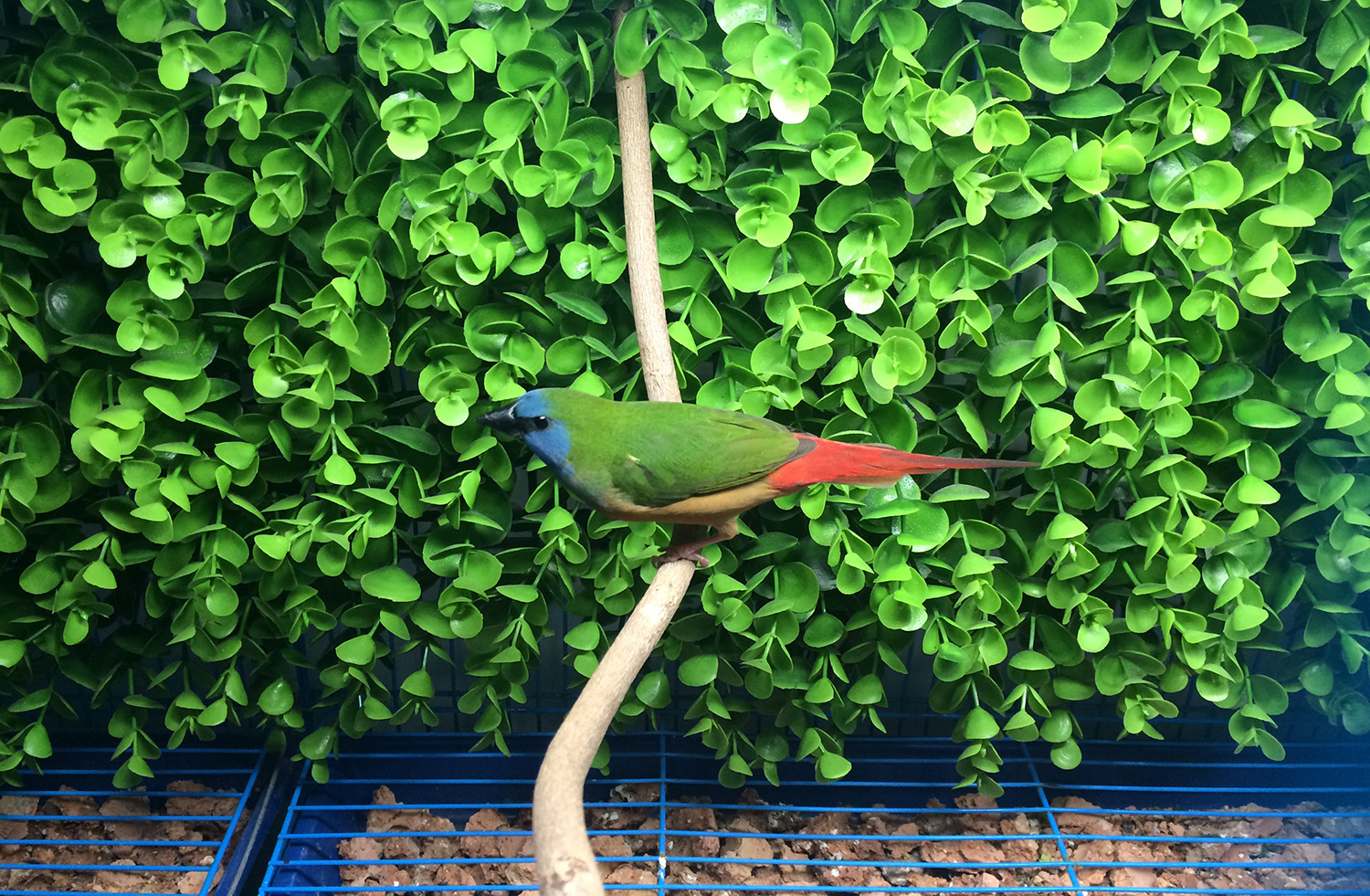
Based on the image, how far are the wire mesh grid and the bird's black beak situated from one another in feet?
3.25

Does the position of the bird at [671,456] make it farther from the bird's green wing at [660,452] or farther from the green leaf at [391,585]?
the green leaf at [391,585]

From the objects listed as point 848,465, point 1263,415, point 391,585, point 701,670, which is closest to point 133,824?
point 391,585

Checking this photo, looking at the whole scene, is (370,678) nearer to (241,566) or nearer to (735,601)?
(241,566)

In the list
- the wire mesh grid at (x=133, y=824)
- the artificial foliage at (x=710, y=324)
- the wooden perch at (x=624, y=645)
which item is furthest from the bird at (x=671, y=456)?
the wire mesh grid at (x=133, y=824)

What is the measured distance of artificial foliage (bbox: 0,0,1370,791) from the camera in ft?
3.80

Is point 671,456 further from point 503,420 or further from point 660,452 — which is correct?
point 503,420

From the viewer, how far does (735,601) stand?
1.36 m

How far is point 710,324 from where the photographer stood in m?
1.26

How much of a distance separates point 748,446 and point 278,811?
120cm

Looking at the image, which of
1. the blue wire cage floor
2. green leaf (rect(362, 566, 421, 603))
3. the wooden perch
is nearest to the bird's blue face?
the wooden perch

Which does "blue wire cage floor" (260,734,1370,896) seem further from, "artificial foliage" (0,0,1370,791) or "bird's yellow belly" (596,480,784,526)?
"bird's yellow belly" (596,480,784,526)

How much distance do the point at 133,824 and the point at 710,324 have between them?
54.9 inches

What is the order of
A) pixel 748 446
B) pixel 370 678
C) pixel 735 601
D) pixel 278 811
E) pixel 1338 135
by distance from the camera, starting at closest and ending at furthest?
pixel 748 446
pixel 1338 135
pixel 735 601
pixel 370 678
pixel 278 811

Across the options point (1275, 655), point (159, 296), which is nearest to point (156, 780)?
point (159, 296)
